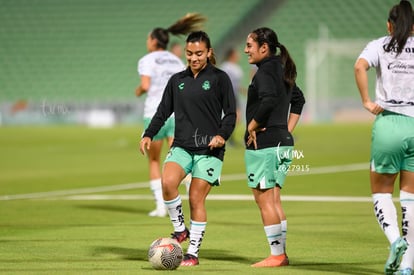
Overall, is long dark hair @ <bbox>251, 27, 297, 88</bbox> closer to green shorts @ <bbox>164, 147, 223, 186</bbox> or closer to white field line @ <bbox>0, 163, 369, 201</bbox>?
green shorts @ <bbox>164, 147, 223, 186</bbox>

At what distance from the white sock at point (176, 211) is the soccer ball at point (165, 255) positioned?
737 millimetres

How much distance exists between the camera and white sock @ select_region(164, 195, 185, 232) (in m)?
9.28

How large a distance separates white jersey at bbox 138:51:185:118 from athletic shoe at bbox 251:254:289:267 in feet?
16.2

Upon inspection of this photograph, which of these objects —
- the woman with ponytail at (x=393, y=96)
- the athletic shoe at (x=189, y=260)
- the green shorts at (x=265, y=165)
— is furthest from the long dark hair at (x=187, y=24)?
the woman with ponytail at (x=393, y=96)

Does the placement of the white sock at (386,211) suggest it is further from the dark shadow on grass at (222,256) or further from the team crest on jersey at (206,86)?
the team crest on jersey at (206,86)

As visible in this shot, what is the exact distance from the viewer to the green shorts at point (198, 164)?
894 centimetres

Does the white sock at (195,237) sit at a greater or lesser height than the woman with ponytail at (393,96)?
lesser

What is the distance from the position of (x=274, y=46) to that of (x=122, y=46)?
42881 mm

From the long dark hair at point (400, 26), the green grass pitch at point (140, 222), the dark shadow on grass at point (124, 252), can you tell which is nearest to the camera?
the long dark hair at point (400, 26)

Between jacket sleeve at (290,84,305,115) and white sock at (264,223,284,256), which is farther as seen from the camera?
jacket sleeve at (290,84,305,115)

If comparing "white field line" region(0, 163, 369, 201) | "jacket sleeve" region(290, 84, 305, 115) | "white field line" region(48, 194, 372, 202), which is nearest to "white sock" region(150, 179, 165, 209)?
"white field line" region(48, 194, 372, 202)

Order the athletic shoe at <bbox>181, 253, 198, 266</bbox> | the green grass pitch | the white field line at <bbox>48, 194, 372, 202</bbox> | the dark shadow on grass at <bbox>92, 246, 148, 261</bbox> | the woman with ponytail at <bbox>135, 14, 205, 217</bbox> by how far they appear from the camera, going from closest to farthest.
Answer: the athletic shoe at <bbox>181, 253, 198, 266</bbox>
the green grass pitch
the dark shadow on grass at <bbox>92, 246, 148, 261</bbox>
the woman with ponytail at <bbox>135, 14, 205, 217</bbox>
the white field line at <bbox>48, 194, 372, 202</bbox>

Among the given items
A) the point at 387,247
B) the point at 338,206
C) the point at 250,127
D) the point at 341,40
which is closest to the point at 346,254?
the point at 387,247

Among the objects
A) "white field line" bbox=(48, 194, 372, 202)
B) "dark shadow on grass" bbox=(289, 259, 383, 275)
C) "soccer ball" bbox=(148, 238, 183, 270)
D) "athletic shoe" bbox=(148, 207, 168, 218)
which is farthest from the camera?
"white field line" bbox=(48, 194, 372, 202)
